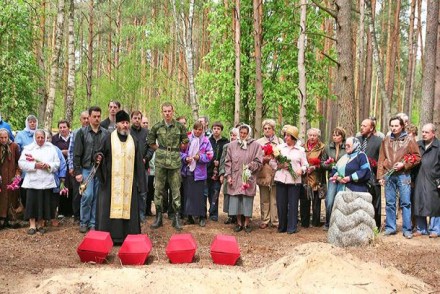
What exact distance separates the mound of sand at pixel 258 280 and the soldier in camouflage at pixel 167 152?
10.5ft

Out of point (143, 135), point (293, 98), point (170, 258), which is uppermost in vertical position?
point (293, 98)

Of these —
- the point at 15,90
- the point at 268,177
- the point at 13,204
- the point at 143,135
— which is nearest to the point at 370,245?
the point at 268,177

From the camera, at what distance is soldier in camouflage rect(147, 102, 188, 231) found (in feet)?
28.4

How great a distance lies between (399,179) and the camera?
815 cm

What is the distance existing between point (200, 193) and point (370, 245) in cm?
320

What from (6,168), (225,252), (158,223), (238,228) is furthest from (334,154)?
(6,168)

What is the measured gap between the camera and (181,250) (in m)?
6.38

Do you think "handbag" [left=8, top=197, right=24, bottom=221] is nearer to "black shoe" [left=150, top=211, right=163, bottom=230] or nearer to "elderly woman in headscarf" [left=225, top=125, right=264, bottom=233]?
"black shoe" [left=150, top=211, right=163, bottom=230]

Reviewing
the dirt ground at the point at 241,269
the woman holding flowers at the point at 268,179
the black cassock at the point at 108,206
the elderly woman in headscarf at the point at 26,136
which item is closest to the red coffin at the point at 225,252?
the dirt ground at the point at 241,269

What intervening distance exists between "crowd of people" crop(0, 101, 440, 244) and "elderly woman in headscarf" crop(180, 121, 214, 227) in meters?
0.02

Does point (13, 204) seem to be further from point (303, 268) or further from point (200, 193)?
point (303, 268)

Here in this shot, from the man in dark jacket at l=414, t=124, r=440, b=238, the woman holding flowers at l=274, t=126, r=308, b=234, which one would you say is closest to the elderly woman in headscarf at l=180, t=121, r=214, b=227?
the woman holding flowers at l=274, t=126, r=308, b=234

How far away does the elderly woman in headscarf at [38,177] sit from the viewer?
8.29m

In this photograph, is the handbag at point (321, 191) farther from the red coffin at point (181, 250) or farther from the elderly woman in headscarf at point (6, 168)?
the elderly woman in headscarf at point (6, 168)
